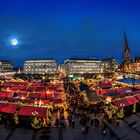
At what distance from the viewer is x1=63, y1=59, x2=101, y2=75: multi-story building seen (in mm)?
170300

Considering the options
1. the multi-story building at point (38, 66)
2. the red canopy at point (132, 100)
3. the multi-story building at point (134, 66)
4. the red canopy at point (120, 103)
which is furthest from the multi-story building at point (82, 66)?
the red canopy at point (120, 103)

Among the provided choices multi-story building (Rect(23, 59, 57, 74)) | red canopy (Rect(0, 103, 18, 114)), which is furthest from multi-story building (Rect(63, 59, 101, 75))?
red canopy (Rect(0, 103, 18, 114))

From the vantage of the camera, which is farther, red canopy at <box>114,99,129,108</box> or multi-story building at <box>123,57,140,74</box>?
multi-story building at <box>123,57,140,74</box>

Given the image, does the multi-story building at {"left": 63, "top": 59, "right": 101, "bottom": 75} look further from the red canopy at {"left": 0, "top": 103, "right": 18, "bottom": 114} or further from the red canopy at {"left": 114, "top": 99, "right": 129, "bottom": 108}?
the red canopy at {"left": 0, "top": 103, "right": 18, "bottom": 114}

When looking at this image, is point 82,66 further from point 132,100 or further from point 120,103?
point 120,103

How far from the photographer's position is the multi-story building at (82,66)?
170300mm

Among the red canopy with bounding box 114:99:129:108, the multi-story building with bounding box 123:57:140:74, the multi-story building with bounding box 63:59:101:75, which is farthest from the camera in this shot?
the multi-story building with bounding box 63:59:101:75

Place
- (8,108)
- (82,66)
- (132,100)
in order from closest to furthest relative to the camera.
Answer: (8,108) < (132,100) < (82,66)

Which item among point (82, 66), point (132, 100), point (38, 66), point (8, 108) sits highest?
point (38, 66)

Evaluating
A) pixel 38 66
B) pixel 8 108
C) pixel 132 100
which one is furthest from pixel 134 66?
pixel 8 108

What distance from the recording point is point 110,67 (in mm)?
184875

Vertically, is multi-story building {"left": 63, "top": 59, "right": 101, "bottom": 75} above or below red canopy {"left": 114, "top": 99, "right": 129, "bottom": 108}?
above

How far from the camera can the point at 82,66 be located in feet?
565

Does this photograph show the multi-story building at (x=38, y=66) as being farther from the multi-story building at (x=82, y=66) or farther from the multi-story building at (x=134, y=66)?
the multi-story building at (x=134, y=66)
